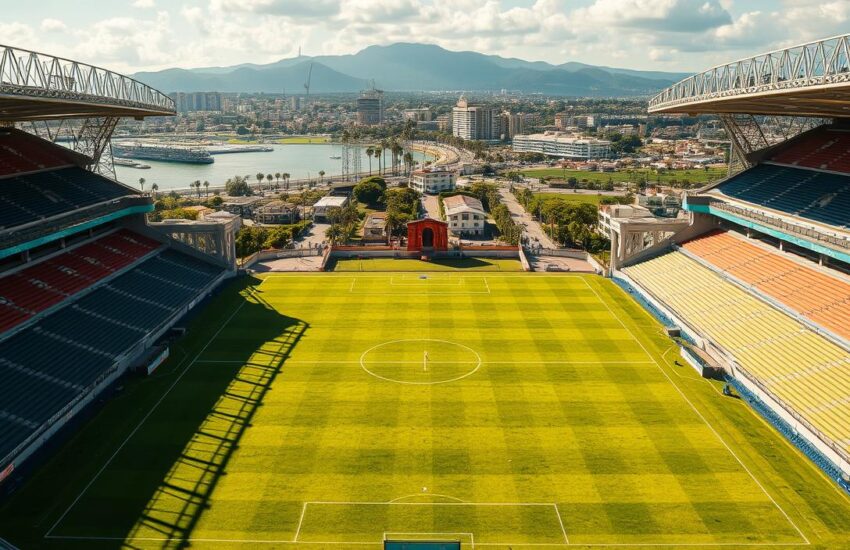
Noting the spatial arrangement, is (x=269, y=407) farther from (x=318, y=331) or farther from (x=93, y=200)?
(x=93, y=200)

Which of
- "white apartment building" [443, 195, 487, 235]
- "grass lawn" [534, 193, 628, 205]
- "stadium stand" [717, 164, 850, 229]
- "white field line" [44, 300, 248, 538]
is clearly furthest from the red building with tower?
"grass lawn" [534, 193, 628, 205]

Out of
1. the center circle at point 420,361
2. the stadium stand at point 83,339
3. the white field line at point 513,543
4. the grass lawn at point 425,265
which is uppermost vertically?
the stadium stand at point 83,339

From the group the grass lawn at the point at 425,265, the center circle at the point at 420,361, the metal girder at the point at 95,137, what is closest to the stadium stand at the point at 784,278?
the grass lawn at the point at 425,265

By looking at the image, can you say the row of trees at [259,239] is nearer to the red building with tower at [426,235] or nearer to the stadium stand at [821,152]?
the red building with tower at [426,235]

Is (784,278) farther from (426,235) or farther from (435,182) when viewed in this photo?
(435,182)

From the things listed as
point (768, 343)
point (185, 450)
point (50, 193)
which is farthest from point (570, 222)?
point (185, 450)

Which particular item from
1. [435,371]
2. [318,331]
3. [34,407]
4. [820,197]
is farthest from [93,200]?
[820,197]
